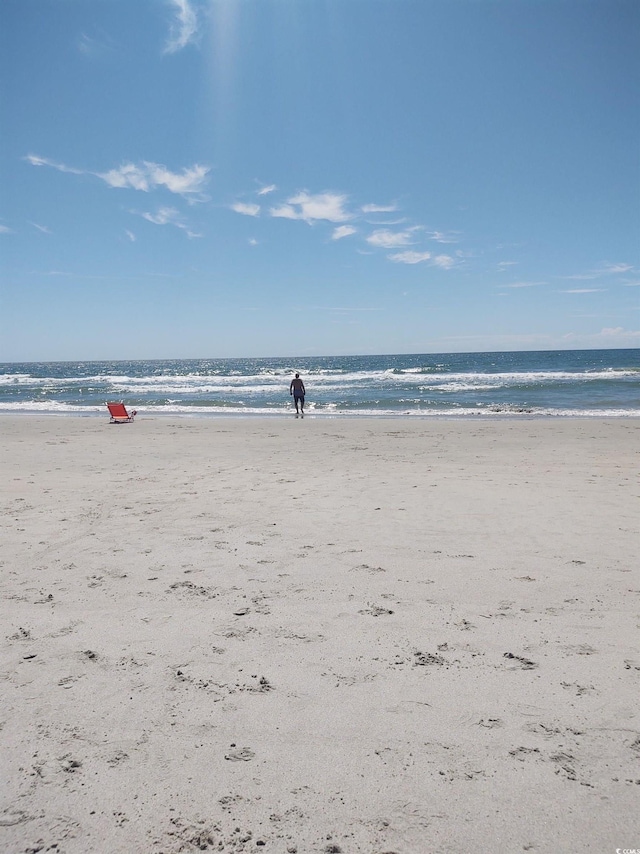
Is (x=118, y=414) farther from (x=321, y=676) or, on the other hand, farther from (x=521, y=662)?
(x=521, y=662)

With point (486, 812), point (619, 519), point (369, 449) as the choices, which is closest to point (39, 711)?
point (486, 812)

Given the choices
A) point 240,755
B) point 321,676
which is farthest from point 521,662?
point 240,755

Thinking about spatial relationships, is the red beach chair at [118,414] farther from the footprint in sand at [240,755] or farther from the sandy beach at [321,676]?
the footprint in sand at [240,755]

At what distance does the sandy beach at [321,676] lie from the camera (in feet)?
6.70

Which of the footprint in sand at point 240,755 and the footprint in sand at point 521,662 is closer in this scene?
the footprint in sand at point 240,755

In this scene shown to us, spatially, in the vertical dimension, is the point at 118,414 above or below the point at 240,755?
above

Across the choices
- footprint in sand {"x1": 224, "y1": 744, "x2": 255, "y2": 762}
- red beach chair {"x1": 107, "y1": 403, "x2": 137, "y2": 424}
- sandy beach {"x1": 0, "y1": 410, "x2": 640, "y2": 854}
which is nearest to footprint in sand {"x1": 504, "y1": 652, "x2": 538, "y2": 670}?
sandy beach {"x1": 0, "y1": 410, "x2": 640, "y2": 854}

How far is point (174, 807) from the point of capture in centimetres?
209

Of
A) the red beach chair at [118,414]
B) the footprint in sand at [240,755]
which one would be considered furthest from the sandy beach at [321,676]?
the red beach chair at [118,414]

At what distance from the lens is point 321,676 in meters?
2.93

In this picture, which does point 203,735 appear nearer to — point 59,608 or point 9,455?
point 59,608

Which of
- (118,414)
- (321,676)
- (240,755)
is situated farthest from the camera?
(118,414)

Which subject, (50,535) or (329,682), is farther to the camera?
(50,535)

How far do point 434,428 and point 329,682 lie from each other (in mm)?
13612
